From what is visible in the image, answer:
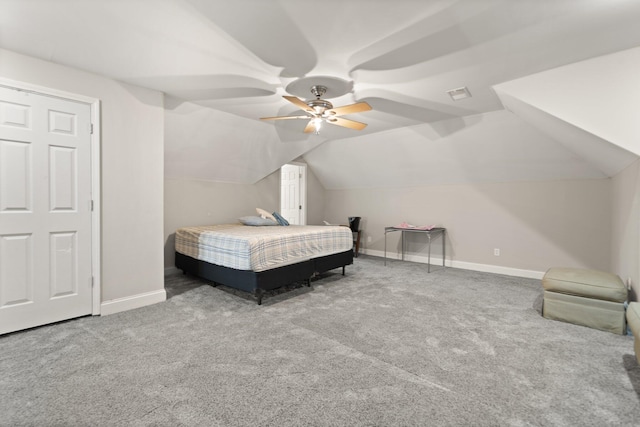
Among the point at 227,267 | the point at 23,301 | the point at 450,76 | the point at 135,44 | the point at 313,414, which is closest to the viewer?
the point at 313,414

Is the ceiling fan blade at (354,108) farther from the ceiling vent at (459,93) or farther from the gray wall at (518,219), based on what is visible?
the gray wall at (518,219)

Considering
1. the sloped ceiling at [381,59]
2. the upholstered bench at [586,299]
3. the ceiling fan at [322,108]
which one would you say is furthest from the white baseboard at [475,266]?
the ceiling fan at [322,108]

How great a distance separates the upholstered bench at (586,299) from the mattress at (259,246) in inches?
96.6

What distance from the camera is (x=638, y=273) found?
8.64ft

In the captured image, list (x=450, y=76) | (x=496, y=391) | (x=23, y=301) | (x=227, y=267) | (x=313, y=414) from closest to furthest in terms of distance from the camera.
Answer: (x=313, y=414)
(x=496, y=391)
(x=23, y=301)
(x=450, y=76)
(x=227, y=267)

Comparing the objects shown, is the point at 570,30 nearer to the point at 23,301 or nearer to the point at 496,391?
the point at 496,391

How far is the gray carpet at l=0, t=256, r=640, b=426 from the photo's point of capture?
5.21 ft

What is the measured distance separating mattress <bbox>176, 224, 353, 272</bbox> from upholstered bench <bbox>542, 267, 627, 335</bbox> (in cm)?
245

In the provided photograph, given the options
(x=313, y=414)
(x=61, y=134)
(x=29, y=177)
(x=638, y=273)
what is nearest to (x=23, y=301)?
(x=29, y=177)

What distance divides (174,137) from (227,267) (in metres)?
2.04

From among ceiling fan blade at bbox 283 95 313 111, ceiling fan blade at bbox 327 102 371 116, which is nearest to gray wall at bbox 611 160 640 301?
ceiling fan blade at bbox 327 102 371 116

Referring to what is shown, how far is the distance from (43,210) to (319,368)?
2.71m

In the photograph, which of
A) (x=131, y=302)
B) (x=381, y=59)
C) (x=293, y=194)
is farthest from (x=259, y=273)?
(x=293, y=194)

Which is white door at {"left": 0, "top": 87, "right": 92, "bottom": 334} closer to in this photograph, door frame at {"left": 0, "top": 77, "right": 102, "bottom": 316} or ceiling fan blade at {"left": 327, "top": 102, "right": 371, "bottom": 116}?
door frame at {"left": 0, "top": 77, "right": 102, "bottom": 316}
